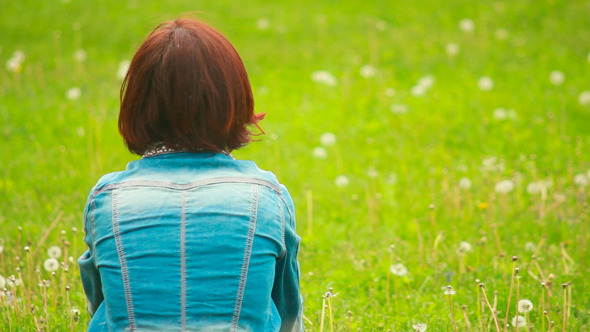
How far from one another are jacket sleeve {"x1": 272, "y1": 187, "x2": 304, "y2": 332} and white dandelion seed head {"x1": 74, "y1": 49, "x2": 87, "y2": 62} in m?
5.71

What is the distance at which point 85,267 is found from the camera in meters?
1.98

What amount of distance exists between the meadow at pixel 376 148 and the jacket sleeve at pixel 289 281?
0.25 metres

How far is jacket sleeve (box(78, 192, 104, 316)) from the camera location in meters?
1.87

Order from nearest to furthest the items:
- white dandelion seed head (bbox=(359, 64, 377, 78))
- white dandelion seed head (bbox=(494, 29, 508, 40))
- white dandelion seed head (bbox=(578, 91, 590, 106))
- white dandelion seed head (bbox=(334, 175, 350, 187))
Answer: white dandelion seed head (bbox=(334, 175, 350, 187)) → white dandelion seed head (bbox=(578, 91, 590, 106)) → white dandelion seed head (bbox=(359, 64, 377, 78)) → white dandelion seed head (bbox=(494, 29, 508, 40))

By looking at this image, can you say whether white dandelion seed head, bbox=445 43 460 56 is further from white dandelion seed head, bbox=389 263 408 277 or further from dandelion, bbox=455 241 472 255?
white dandelion seed head, bbox=389 263 408 277

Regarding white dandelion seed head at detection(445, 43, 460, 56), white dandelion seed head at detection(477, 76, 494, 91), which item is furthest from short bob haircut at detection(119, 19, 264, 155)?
white dandelion seed head at detection(445, 43, 460, 56)

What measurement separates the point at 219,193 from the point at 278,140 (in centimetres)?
374

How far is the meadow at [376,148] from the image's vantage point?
3.15 m

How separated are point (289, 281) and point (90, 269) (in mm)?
640

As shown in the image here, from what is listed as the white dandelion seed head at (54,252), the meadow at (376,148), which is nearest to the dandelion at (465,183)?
the meadow at (376,148)

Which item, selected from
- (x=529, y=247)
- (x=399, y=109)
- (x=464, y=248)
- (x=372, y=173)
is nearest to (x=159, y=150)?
(x=464, y=248)

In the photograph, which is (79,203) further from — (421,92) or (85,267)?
(421,92)

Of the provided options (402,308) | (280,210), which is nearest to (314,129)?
(402,308)

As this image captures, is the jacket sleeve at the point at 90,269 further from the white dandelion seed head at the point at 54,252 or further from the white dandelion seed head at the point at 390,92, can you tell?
the white dandelion seed head at the point at 390,92
